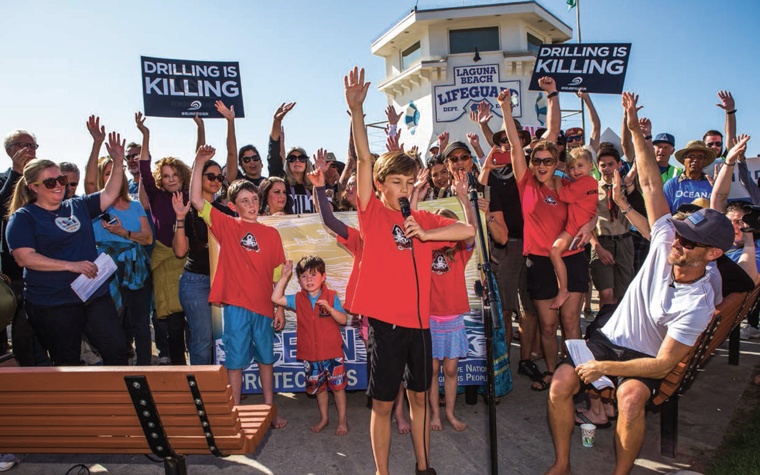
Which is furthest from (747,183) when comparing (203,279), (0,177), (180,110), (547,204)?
(0,177)

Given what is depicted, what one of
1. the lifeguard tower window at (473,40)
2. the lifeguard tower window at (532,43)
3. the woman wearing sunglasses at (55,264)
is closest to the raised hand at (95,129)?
the woman wearing sunglasses at (55,264)

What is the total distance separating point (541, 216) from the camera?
15.5 feet

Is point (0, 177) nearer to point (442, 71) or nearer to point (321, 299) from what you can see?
point (321, 299)

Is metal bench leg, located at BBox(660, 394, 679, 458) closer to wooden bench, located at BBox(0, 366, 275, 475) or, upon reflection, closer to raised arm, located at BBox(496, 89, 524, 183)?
raised arm, located at BBox(496, 89, 524, 183)

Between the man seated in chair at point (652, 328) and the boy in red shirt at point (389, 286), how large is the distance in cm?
91

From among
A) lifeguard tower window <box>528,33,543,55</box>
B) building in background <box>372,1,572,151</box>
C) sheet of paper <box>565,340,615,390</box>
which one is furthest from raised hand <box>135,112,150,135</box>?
lifeguard tower window <box>528,33,543,55</box>

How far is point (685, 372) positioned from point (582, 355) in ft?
2.01

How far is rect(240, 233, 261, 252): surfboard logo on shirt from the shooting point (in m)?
4.21

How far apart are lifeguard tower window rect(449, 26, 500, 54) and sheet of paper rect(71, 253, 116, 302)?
81.4ft

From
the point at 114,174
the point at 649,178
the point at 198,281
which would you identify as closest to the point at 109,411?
the point at 198,281

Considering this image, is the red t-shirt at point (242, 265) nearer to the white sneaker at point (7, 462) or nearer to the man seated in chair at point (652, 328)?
the white sneaker at point (7, 462)

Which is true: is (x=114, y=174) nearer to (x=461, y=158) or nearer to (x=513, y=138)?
(x=461, y=158)

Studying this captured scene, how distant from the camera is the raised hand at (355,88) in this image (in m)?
3.12

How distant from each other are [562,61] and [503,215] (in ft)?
10.0
